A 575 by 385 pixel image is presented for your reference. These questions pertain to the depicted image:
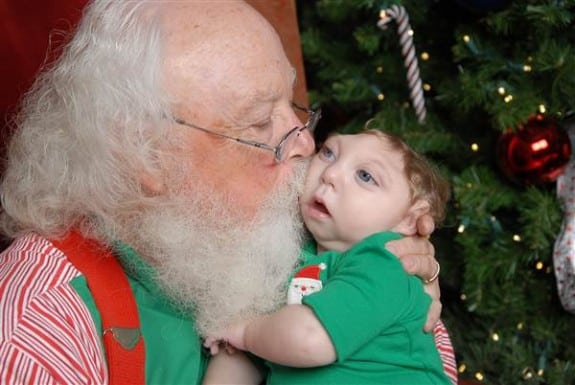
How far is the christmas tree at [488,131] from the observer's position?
2188mm

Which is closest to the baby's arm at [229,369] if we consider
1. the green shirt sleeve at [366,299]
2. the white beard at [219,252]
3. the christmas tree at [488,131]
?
the white beard at [219,252]

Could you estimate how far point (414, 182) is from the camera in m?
1.57

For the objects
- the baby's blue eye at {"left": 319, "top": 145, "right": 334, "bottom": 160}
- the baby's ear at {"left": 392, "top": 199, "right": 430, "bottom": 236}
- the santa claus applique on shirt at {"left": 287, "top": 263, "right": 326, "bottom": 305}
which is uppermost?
the baby's blue eye at {"left": 319, "top": 145, "right": 334, "bottom": 160}

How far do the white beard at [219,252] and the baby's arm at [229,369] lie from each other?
0.07m

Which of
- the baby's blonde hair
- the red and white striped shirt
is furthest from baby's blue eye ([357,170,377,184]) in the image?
the red and white striped shirt

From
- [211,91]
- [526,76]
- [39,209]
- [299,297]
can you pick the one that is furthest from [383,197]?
[526,76]

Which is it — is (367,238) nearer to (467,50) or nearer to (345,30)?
(467,50)

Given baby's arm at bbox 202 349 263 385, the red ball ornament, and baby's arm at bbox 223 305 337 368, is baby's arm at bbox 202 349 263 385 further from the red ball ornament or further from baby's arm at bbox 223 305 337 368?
the red ball ornament

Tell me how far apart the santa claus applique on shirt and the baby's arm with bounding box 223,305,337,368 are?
97 millimetres

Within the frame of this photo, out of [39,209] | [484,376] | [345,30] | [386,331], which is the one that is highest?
[39,209]

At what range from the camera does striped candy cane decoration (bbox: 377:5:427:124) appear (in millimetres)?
2387

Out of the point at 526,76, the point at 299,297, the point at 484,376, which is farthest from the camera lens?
the point at 484,376

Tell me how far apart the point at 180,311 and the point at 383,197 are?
18.5 inches

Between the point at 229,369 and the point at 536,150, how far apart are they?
109 centimetres
